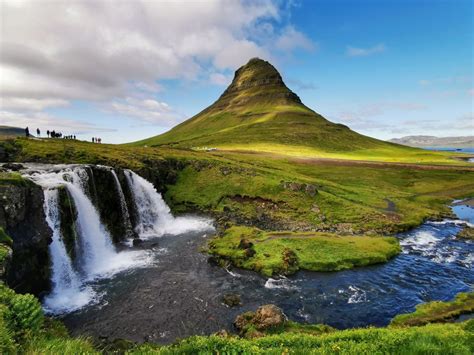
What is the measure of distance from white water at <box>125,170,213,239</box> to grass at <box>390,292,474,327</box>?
31790mm

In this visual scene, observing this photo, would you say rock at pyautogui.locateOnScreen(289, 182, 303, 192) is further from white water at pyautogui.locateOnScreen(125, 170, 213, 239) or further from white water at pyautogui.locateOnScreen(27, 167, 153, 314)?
white water at pyautogui.locateOnScreen(27, 167, 153, 314)

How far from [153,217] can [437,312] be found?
43500 millimetres

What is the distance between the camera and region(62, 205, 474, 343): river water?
24.2 metres

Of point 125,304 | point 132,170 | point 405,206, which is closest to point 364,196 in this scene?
point 405,206

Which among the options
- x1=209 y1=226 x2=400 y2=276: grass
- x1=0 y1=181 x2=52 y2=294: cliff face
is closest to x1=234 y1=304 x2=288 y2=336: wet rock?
x1=209 y1=226 x2=400 y2=276: grass

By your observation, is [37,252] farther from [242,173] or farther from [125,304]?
[242,173]

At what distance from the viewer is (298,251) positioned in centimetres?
3700

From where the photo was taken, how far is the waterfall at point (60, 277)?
2730 cm

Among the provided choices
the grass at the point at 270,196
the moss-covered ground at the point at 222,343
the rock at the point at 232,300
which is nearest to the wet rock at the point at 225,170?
the grass at the point at 270,196

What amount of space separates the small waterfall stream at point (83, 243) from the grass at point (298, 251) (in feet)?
32.7

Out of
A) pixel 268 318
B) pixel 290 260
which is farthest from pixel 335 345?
pixel 290 260

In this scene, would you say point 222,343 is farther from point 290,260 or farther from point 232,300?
point 290,260

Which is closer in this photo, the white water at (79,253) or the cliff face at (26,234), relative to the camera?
the cliff face at (26,234)

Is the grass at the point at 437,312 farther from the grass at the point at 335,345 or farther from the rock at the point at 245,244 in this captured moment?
the rock at the point at 245,244
